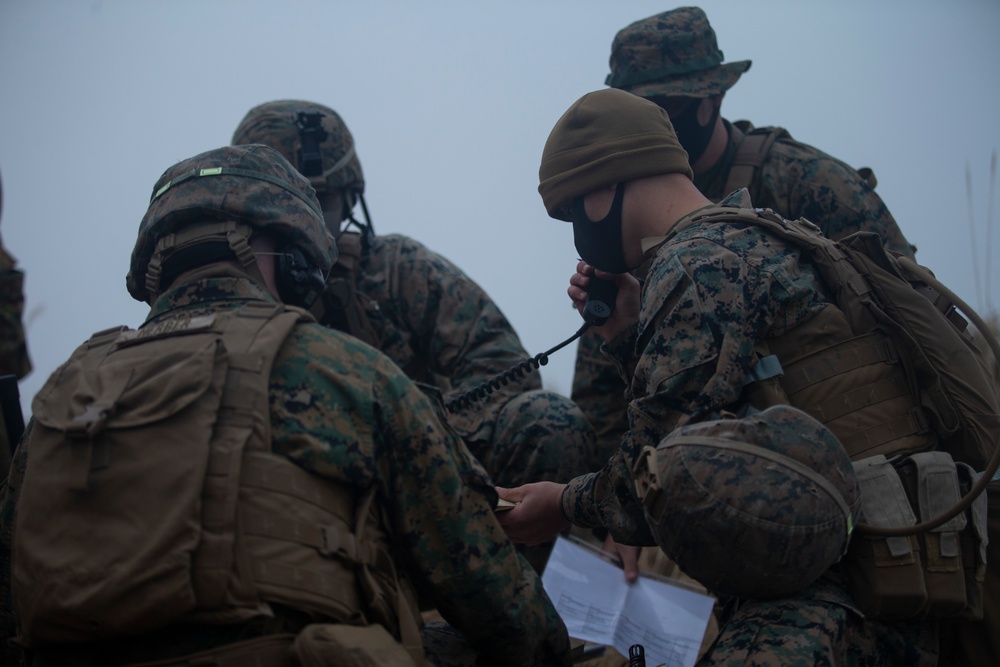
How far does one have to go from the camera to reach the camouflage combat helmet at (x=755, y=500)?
248cm

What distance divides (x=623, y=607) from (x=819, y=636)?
1376 mm

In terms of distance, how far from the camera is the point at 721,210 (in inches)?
126

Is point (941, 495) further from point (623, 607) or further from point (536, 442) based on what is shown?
point (536, 442)

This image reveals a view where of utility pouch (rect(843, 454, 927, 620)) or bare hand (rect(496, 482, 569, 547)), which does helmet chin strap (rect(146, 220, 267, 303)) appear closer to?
bare hand (rect(496, 482, 569, 547))

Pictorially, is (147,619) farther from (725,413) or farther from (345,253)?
(345,253)

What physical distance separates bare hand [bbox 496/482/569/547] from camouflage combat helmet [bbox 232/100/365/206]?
264 centimetres

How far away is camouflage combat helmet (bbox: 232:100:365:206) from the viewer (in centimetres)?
547

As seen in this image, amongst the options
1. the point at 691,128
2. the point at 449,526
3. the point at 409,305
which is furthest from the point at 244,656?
the point at 691,128

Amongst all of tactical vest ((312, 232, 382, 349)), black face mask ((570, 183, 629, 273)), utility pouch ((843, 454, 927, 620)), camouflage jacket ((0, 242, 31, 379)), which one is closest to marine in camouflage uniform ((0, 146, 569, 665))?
utility pouch ((843, 454, 927, 620))

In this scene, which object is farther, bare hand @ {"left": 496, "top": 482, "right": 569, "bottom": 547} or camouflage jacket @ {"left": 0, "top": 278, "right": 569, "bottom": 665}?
bare hand @ {"left": 496, "top": 482, "right": 569, "bottom": 547}

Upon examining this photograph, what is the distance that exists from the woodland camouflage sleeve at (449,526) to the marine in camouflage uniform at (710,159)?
2.51 m

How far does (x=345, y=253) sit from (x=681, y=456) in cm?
322

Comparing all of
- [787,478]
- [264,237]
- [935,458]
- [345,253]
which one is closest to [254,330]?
[264,237]

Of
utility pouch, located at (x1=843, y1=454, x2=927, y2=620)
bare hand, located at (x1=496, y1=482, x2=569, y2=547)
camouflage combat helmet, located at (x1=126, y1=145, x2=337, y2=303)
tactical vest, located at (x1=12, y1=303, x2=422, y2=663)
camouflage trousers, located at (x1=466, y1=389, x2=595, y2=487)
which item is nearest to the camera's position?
tactical vest, located at (x1=12, y1=303, x2=422, y2=663)
